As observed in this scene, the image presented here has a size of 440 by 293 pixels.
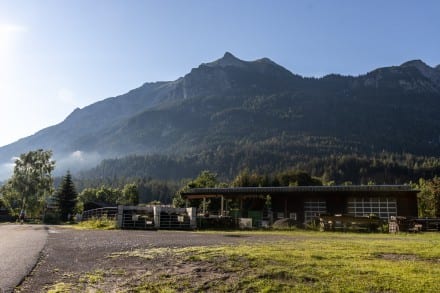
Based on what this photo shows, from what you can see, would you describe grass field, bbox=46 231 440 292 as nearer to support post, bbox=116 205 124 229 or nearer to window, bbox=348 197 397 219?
support post, bbox=116 205 124 229

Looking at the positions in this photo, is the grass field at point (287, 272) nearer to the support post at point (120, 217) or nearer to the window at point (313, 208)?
the support post at point (120, 217)

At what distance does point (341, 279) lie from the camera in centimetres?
764

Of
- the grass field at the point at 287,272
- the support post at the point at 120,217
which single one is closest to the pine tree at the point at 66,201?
the support post at the point at 120,217

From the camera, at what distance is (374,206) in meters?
39.4

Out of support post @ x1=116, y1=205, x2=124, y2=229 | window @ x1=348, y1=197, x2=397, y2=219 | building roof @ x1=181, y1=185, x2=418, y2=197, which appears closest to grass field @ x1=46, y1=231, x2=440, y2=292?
support post @ x1=116, y1=205, x2=124, y2=229

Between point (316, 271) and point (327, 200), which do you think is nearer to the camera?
point (316, 271)

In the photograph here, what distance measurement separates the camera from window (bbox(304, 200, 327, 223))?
41.9m

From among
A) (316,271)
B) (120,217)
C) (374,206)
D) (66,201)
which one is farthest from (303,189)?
(66,201)

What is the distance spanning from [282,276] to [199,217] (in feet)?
77.9

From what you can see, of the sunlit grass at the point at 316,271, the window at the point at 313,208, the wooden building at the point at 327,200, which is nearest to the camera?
the sunlit grass at the point at 316,271

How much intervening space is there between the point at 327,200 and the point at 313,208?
1645mm

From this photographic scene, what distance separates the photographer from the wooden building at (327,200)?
38.4 meters

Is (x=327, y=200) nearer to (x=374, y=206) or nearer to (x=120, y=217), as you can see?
(x=374, y=206)

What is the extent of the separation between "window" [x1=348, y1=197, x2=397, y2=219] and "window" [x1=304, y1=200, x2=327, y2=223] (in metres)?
2.63
